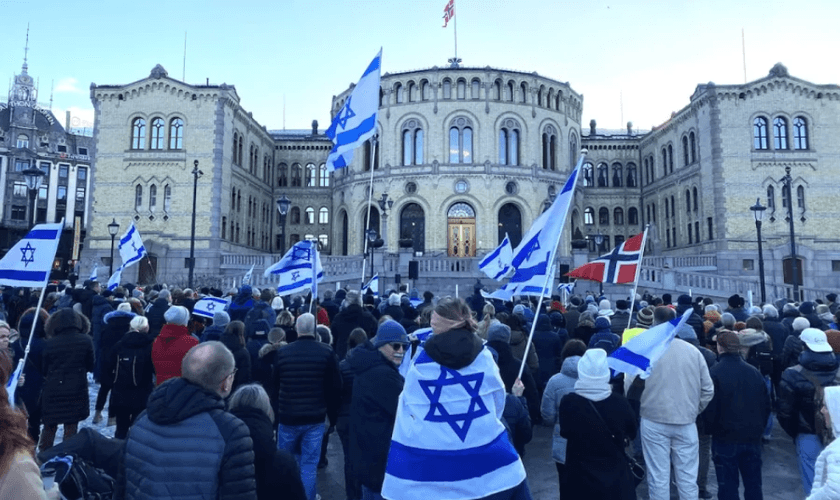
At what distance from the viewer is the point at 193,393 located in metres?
3.11

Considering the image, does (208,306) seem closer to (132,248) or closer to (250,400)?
(132,248)

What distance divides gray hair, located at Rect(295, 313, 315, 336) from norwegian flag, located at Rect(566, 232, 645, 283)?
7.16m

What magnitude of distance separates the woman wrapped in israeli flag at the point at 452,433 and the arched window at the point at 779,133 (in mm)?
41811

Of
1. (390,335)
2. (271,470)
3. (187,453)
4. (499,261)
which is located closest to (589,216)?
(499,261)

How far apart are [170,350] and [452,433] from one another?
14.7 ft

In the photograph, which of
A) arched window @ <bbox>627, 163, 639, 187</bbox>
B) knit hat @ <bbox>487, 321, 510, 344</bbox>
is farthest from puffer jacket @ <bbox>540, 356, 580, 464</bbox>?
arched window @ <bbox>627, 163, 639, 187</bbox>

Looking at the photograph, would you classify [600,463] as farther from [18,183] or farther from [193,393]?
[18,183]

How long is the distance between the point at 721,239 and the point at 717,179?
13.7 feet

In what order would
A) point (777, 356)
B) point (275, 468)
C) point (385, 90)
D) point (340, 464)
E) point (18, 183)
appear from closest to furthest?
point (275, 468), point (340, 464), point (777, 356), point (385, 90), point (18, 183)

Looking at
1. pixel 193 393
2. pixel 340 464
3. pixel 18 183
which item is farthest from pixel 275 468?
pixel 18 183

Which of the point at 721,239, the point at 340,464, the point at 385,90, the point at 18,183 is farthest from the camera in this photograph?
the point at 18,183

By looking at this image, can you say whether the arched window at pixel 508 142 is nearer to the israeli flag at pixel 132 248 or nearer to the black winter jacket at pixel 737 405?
the israeli flag at pixel 132 248

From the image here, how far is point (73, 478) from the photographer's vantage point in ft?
8.80

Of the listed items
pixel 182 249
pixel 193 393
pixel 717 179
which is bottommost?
pixel 193 393
